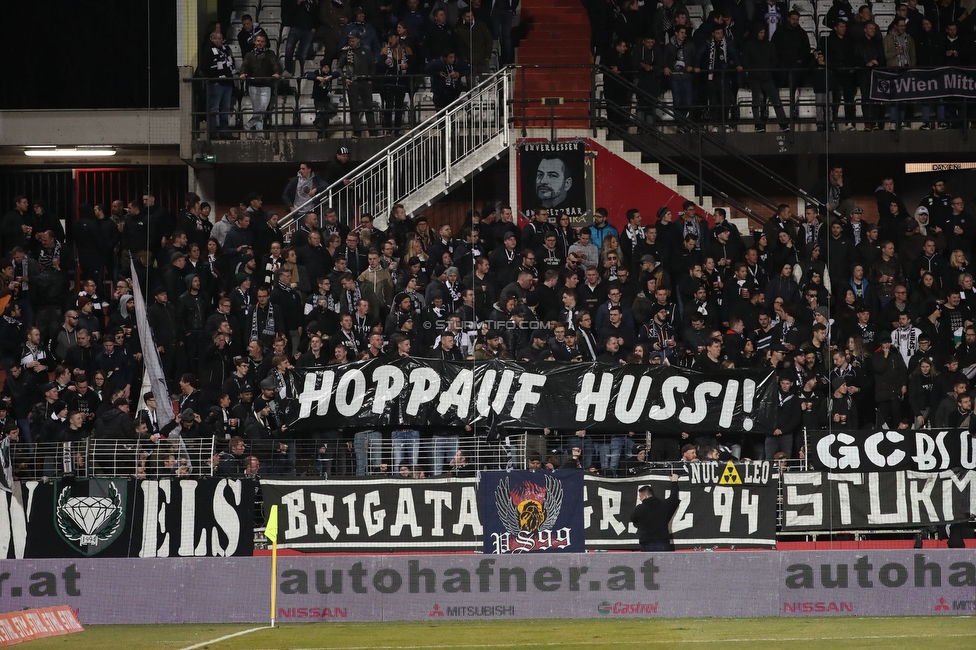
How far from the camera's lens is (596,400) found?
18.5 m

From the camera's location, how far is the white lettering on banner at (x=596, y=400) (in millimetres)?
18484

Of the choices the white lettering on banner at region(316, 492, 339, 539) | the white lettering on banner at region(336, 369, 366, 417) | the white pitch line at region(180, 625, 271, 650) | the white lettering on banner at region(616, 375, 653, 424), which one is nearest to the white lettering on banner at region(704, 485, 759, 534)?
the white lettering on banner at region(616, 375, 653, 424)

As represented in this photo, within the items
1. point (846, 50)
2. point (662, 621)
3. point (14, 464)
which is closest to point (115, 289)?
point (14, 464)

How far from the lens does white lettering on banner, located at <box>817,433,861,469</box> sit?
17750 millimetres

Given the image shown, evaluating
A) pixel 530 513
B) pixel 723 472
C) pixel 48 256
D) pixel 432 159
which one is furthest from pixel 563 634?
pixel 432 159

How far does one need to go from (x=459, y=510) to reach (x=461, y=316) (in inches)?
145

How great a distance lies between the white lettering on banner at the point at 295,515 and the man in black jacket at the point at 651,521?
393cm

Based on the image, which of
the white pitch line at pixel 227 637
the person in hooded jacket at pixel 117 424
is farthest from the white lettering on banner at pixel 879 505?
the person in hooded jacket at pixel 117 424

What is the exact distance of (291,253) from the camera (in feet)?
68.3

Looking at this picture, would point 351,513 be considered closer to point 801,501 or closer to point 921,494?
point 801,501

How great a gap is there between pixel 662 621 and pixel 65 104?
1710cm

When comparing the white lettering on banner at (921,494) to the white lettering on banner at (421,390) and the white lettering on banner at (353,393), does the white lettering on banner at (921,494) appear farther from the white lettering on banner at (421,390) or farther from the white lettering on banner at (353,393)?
the white lettering on banner at (353,393)

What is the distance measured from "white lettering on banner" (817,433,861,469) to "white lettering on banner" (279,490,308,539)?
634 cm

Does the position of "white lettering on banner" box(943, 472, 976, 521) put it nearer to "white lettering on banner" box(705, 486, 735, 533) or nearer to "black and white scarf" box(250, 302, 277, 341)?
"white lettering on banner" box(705, 486, 735, 533)
